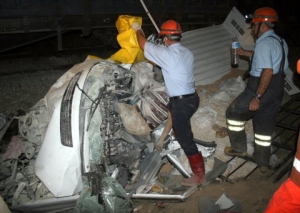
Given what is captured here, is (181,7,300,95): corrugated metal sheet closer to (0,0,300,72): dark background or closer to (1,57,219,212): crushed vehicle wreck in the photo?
(0,0,300,72): dark background

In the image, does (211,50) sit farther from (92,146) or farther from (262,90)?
(92,146)

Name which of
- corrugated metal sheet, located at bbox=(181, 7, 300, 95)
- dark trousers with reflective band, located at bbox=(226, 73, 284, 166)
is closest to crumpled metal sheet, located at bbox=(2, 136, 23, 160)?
dark trousers with reflective band, located at bbox=(226, 73, 284, 166)

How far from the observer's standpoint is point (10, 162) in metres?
3.29

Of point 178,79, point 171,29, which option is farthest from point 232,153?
point 171,29

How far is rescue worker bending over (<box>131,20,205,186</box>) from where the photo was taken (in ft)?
9.33

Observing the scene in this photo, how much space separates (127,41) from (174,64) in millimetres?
852

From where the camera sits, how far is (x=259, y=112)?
3262 mm

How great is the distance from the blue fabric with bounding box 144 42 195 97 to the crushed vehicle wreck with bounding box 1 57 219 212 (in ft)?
1.35

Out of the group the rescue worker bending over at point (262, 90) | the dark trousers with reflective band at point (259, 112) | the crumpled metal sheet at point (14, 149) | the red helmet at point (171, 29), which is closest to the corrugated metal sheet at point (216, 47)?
the rescue worker bending over at point (262, 90)

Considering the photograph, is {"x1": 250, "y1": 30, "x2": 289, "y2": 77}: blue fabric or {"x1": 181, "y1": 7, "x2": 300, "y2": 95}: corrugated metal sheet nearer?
{"x1": 250, "y1": 30, "x2": 289, "y2": 77}: blue fabric

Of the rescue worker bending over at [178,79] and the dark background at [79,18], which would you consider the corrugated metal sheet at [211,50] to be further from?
the rescue worker bending over at [178,79]

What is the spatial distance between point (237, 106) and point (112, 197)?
1.89 metres

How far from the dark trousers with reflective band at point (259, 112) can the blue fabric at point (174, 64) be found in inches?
29.6

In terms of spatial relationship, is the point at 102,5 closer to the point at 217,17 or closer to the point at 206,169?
the point at 217,17
